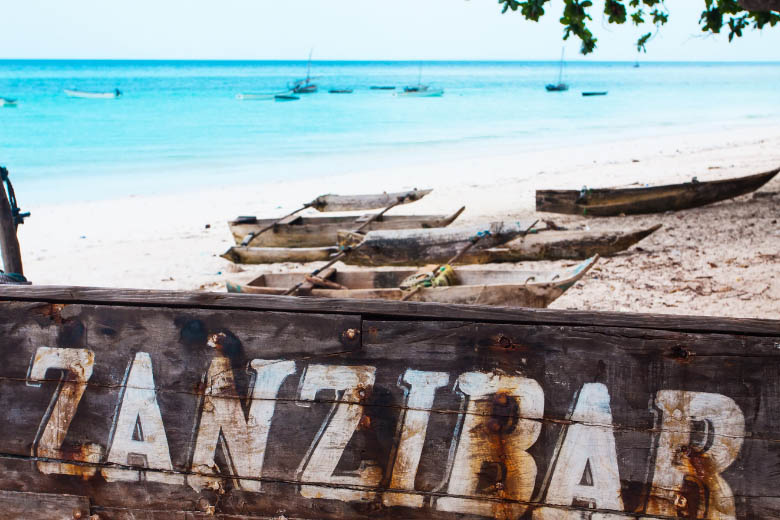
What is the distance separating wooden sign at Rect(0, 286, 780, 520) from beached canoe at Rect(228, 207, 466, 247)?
17.2 ft

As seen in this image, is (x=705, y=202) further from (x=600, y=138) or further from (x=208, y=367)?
(x=600, y=138)

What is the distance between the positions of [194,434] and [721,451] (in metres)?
1.46

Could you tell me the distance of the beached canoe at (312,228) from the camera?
717cm

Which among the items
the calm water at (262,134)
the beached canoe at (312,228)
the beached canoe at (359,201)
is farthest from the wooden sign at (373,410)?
the calm water at (262,134)

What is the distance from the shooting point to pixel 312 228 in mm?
7223

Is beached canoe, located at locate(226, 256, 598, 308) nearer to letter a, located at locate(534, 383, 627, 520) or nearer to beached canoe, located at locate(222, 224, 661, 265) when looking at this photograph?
beached canoe, located at locate(222, 224, 661, 265)

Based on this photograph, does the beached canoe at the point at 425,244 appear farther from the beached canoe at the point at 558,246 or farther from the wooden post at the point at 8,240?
the wooden post at the point at 8,240

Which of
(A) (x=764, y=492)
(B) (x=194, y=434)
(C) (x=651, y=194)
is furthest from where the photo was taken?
(C) (x=651, y=194)

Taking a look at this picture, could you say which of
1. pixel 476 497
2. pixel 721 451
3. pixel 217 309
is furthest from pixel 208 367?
pixel 721 451

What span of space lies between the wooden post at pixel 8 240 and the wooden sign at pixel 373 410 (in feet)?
9.41

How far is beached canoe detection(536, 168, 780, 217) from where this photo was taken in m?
7.98

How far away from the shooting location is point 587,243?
19.4 ft

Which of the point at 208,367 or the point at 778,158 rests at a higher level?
the point at 778,158

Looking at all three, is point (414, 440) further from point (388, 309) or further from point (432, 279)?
point (432, 279)
